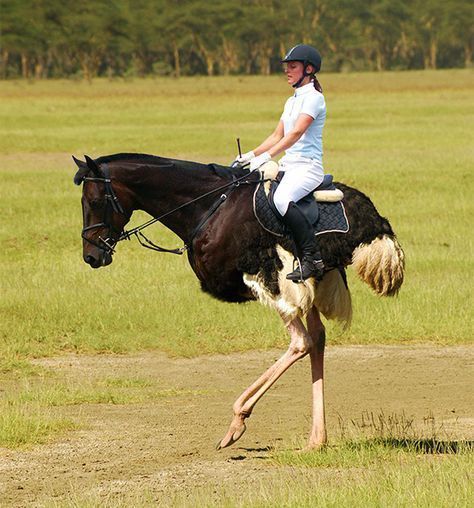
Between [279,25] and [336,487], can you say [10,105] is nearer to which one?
[336,487]

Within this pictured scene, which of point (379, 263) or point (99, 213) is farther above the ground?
point (99, 213)

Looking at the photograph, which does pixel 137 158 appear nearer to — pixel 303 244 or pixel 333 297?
pixel 303 244

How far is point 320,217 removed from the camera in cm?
912

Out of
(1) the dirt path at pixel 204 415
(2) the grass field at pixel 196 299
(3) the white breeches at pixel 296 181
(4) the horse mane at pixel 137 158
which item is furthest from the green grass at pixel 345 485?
(4) the horse mane at pixel 137 158

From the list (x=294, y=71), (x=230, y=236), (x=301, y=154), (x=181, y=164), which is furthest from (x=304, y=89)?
(x=230, y=236)

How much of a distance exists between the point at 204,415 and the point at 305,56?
9.35 ft

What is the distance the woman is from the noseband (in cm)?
88

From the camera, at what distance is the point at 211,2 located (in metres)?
118

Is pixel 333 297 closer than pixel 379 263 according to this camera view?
No

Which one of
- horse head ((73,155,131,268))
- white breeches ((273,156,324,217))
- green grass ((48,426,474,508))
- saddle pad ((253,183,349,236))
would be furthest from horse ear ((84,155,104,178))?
green grass ((48,426,474,508))

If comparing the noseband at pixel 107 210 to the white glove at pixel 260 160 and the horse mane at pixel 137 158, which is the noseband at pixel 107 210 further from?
the white glove at pixel 260 160

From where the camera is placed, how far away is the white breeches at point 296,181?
894 centimetres

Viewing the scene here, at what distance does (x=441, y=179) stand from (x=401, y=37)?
104 meters

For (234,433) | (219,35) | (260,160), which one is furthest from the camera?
(219,35)
